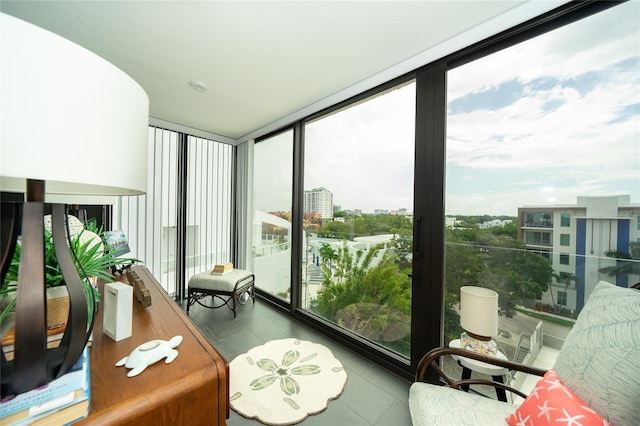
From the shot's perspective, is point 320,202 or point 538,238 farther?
point 320,202

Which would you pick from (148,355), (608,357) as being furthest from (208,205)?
(608,357)

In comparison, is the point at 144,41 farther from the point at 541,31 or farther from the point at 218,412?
the point at 541,31

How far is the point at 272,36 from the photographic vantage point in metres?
1.71

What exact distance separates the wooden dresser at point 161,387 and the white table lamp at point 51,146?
0.17m

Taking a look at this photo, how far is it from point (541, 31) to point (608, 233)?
4.21ft

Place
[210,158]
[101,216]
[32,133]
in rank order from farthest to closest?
1. [210,158]
2. [101,216]
3. [32,133]

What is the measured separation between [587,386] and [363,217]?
1.79 m

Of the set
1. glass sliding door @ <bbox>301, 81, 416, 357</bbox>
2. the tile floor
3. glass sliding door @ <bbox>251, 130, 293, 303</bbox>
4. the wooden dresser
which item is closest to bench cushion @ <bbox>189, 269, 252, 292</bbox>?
the tile floor

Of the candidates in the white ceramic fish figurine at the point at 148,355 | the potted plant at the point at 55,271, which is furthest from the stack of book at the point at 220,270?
the white ceramic fish figurine at the point at 148,355

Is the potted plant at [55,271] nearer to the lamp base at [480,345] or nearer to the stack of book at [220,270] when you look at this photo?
the lamp base at [480,345]

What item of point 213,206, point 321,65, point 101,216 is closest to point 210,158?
point 213,206

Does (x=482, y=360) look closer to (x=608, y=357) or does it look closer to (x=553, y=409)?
(x=553, y=409)

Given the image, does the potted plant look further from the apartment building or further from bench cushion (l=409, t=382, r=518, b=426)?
the apartment building

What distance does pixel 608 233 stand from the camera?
1317mm
